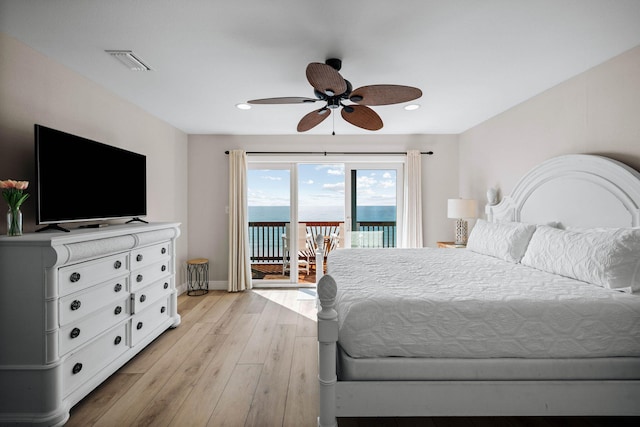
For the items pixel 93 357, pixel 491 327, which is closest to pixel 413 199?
pixel 491 327

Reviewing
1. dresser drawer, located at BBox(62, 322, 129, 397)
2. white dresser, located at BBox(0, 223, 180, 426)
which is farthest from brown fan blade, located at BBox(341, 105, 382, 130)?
dresser drawer, located at BBox(62, 322, 129, 397)

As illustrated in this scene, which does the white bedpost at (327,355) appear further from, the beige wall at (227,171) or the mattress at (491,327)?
the beige wall at (227,171)

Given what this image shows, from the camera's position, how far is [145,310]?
2.79m

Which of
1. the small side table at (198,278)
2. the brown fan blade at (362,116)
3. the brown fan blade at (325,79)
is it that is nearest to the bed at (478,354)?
the brown fan blade at (325,79)

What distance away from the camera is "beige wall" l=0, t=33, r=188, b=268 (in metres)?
2.08

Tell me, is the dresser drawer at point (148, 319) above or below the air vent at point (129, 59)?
below

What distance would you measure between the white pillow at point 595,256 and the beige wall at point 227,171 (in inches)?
98.8

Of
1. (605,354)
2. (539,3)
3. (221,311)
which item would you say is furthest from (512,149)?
(221,311)

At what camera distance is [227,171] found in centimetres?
485

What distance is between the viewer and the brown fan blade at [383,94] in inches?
85.7

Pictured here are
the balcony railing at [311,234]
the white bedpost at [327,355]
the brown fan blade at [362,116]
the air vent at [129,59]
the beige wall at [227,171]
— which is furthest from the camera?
the balcony railing at [311,234]

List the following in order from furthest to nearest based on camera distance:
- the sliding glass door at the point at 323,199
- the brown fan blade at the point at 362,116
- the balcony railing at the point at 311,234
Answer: the balcony railing at the point at 311,234, the sliding glass door at the point at 323,199, the brown fan blade at the point at 362,116

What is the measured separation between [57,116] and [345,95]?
226 centimetres

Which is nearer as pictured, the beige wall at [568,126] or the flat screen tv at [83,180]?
the flat screen tv at [83,180]
